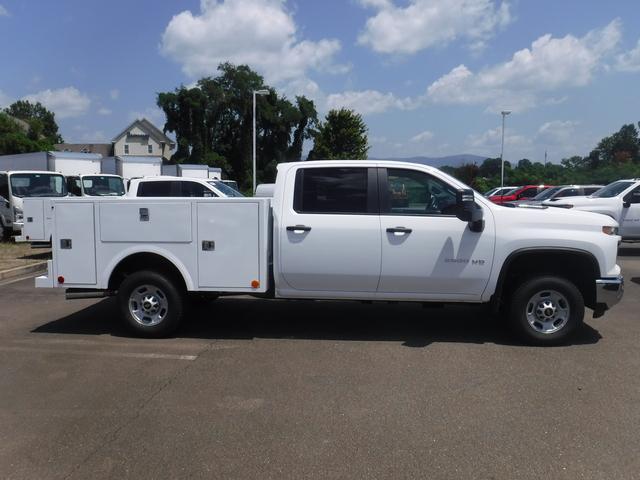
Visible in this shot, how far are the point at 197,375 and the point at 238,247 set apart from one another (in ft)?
4.95

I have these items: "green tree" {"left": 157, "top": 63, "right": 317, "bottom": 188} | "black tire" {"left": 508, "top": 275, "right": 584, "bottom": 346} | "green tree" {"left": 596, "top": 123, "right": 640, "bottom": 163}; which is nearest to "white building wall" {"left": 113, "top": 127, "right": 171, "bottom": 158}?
"green tree" {"left": 157, "top": 63, "right": 317, "bottom": 188}

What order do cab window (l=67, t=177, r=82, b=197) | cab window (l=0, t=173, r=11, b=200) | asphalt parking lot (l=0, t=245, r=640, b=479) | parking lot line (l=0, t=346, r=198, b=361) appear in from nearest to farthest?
asphalt parking lot (l=0, t=245, r=640, b=479)
parking lot line (l=0, t=346, r=198, b=361)
cab window (l=0, t=173, r=11, b=200)
cab window (l=67, t=177, r=82, b=197)

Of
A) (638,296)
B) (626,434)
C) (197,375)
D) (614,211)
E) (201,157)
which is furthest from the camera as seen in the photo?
(201,157)

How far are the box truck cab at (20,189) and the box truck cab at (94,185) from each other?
1239 millimetres

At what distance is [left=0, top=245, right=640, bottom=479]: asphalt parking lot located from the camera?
3857 mm

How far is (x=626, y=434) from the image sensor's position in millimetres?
4254

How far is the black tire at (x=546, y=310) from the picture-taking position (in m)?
6.28

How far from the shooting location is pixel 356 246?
6.31 metres

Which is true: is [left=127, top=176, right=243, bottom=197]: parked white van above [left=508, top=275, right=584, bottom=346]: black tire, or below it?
above

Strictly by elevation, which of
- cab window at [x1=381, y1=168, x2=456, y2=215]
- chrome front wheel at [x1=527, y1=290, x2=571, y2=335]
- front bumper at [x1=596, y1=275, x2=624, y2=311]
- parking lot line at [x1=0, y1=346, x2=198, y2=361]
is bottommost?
parking lot line at [x1=0, y1=346, x2=198, y2=361]

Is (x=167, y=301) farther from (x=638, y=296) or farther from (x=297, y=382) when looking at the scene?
(x=638, y=296)

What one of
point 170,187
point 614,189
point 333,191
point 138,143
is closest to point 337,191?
point 333,191

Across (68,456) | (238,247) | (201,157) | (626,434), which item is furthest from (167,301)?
(201,157)

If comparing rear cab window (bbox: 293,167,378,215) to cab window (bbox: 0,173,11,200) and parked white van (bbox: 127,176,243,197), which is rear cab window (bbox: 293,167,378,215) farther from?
cab window (bbox: 0,173,11,200)
